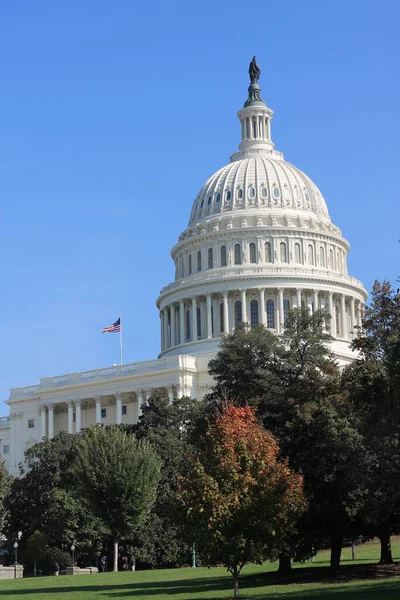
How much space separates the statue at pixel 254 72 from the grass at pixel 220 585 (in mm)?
114267

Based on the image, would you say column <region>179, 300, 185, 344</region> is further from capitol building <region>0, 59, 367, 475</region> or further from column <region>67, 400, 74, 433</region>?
column <region>67, 400, 74, 433</region>

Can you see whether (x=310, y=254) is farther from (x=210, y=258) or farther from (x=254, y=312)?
(x=210, y=258)

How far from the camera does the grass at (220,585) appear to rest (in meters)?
44.3

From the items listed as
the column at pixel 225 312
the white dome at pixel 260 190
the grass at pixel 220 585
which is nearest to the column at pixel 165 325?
the column at pixel 225 312

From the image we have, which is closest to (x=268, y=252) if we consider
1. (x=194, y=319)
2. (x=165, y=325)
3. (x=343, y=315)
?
(x=343, y=315)

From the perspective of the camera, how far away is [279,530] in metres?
46.4

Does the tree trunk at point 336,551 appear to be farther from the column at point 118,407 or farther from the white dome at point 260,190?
the white dome at point 260,190

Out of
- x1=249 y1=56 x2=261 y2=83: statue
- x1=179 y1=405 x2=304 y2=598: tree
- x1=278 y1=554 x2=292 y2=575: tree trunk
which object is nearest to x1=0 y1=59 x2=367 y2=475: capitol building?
x1=249 y1=56 x2=261 y2=83: statue

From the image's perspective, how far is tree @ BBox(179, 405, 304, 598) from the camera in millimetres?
44938

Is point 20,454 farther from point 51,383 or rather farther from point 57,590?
point 57,590

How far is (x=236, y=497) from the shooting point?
147 feet

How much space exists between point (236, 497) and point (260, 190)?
10822cm

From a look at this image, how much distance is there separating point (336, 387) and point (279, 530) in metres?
13.3

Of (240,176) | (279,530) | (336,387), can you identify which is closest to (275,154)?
(240,176)
